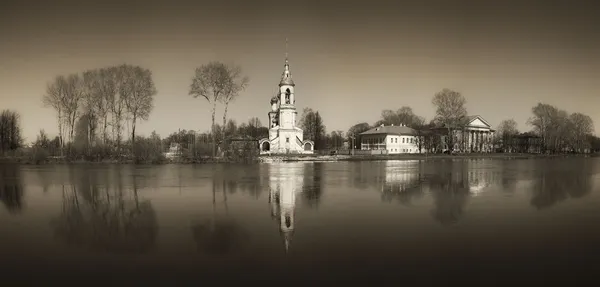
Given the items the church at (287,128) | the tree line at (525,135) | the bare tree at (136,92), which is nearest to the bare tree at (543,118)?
the tree line at (525,135)

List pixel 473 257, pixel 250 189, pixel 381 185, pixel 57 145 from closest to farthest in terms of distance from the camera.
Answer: pixel 473 257, pixel 250 189, pixel 381 185, pixel 57 145

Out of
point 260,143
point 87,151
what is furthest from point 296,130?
point 87,151

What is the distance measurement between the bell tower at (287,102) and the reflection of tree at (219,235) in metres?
71.9

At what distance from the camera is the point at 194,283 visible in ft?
24.2

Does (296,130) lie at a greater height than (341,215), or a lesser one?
greater

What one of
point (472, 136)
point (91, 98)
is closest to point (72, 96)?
point (91, 98)

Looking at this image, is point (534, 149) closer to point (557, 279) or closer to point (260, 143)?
point (260, 143)

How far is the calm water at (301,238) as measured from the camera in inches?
312

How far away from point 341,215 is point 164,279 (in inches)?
292

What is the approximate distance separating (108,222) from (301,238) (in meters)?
6.46

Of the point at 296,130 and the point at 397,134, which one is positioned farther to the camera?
the point at 397,134

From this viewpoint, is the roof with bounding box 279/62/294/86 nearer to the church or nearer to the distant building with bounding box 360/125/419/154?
the church

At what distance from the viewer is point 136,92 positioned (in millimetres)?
55125

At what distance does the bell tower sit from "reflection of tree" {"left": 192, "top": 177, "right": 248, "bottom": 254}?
71921 millimetres
